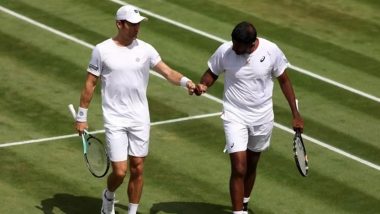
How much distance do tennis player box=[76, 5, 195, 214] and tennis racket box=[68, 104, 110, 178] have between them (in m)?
0.14

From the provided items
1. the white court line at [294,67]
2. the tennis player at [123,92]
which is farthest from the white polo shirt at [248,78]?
the white court line at [294,67]

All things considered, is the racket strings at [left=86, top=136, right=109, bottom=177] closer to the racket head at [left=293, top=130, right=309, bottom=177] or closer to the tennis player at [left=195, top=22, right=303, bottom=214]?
the tennis player at [left=195, top=22, right=303, bottom=214]

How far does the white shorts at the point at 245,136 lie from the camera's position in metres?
15.1

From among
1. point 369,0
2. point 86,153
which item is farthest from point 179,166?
point 369,0

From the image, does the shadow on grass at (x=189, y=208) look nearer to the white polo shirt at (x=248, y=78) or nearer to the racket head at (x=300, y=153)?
the racket head at (x=300, y=153)

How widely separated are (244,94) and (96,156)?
6.69 ft

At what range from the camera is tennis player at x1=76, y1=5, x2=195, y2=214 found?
1465cm

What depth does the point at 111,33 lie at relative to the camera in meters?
24.1

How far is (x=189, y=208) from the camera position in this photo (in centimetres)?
1600

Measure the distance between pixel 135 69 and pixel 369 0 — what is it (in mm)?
12949

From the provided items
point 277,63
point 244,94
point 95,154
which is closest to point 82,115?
point 95,154

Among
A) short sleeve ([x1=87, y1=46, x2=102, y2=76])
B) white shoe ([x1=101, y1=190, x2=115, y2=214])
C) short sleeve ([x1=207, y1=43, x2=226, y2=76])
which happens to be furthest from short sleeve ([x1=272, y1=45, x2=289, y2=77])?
white shoe ([x1=101, y1=190, x2=115, y2=214])

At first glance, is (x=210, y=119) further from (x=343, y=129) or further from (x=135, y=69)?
(x=135, y=69)

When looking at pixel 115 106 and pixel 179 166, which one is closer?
pixel 115 106
